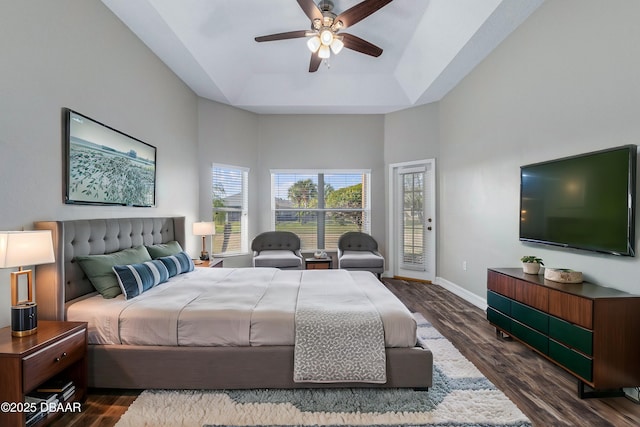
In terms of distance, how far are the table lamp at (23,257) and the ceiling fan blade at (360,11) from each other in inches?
115

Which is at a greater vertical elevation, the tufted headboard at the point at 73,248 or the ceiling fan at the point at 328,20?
the ceiling fan at the point at 328,20

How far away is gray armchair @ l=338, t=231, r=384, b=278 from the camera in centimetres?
498

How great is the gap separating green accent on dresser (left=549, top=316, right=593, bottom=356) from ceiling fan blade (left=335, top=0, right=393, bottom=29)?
2.93m

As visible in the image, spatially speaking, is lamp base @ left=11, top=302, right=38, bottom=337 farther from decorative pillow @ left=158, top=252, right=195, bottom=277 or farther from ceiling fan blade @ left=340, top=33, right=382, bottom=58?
ceiling fan blade @ left=340, top=33, right=382, bottom=58

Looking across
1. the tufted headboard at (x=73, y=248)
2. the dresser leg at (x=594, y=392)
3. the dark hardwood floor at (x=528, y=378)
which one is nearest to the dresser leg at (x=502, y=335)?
the dark hardwood floor at (x=528, y=378)

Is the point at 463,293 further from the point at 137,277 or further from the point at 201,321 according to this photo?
the point at 137,277

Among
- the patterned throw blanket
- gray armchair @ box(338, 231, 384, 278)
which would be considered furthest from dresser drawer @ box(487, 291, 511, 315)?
gray armchair @ box(338, 231, 384, 278)

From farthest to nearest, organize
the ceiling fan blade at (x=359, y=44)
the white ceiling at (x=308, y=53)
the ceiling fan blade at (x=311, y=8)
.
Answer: the ceiling fan blade at (x=359, y=44) → the white ceiling at (x=308, y=53) → the ceiling fan blade at (x=311, y=8)

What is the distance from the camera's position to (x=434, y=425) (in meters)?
1.82

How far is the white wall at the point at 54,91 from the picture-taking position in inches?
78.4

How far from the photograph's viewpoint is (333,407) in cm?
198

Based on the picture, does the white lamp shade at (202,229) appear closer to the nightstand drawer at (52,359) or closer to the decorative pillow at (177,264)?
the decorative pillow at (177,264)

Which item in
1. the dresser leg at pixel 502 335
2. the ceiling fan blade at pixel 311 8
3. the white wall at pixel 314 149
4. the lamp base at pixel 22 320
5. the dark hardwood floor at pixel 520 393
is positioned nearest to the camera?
the lamp base at pixel 22 320

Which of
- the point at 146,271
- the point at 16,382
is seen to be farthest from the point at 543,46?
the point at 16,382
